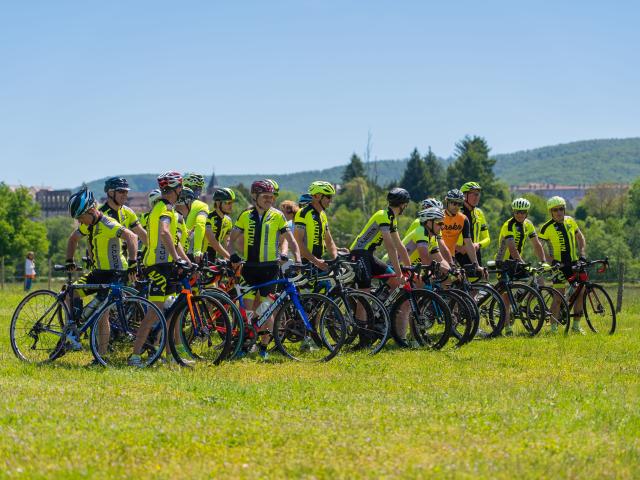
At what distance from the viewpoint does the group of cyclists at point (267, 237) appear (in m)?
10.4

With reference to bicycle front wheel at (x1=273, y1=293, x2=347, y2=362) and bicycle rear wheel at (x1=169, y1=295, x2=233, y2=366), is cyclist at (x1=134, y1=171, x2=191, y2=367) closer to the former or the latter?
bicycle rear wheel at (x1=169, y1=295, x2=233, y2=366)

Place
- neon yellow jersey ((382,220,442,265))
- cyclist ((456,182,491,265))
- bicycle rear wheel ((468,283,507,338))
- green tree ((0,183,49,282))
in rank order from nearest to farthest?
1. neon yellow jersey ((382,220,442,265))
2. bicycle rear wheel ((468,283,507,338))
3. cyclist ((456,182,491,265))
4. green tree ((0,183,49,282))

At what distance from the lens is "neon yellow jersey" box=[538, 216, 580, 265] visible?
600 inches

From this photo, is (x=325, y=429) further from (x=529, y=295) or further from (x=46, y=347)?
(x=529, y=295)

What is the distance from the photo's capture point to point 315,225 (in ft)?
40.0

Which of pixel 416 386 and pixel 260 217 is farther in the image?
pixel 260 217

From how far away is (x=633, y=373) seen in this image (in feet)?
34.2

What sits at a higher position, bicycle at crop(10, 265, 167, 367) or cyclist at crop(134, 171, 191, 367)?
cyclist at crop(134, 171, 191, 367)

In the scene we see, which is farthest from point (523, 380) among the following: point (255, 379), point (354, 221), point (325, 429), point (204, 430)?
point (354, 221)

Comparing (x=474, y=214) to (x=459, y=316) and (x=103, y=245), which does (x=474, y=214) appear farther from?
(x=103, y=245)

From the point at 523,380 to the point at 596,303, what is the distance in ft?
18.4

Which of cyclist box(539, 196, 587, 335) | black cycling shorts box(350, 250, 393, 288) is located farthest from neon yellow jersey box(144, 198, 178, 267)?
cyclist box(539, 196, 587, 335)

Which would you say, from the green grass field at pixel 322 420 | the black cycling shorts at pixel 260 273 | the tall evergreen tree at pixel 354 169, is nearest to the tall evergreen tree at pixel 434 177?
the tall evergreen tree at pixel 354 169

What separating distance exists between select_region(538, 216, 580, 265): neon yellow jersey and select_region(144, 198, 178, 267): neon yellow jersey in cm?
714
